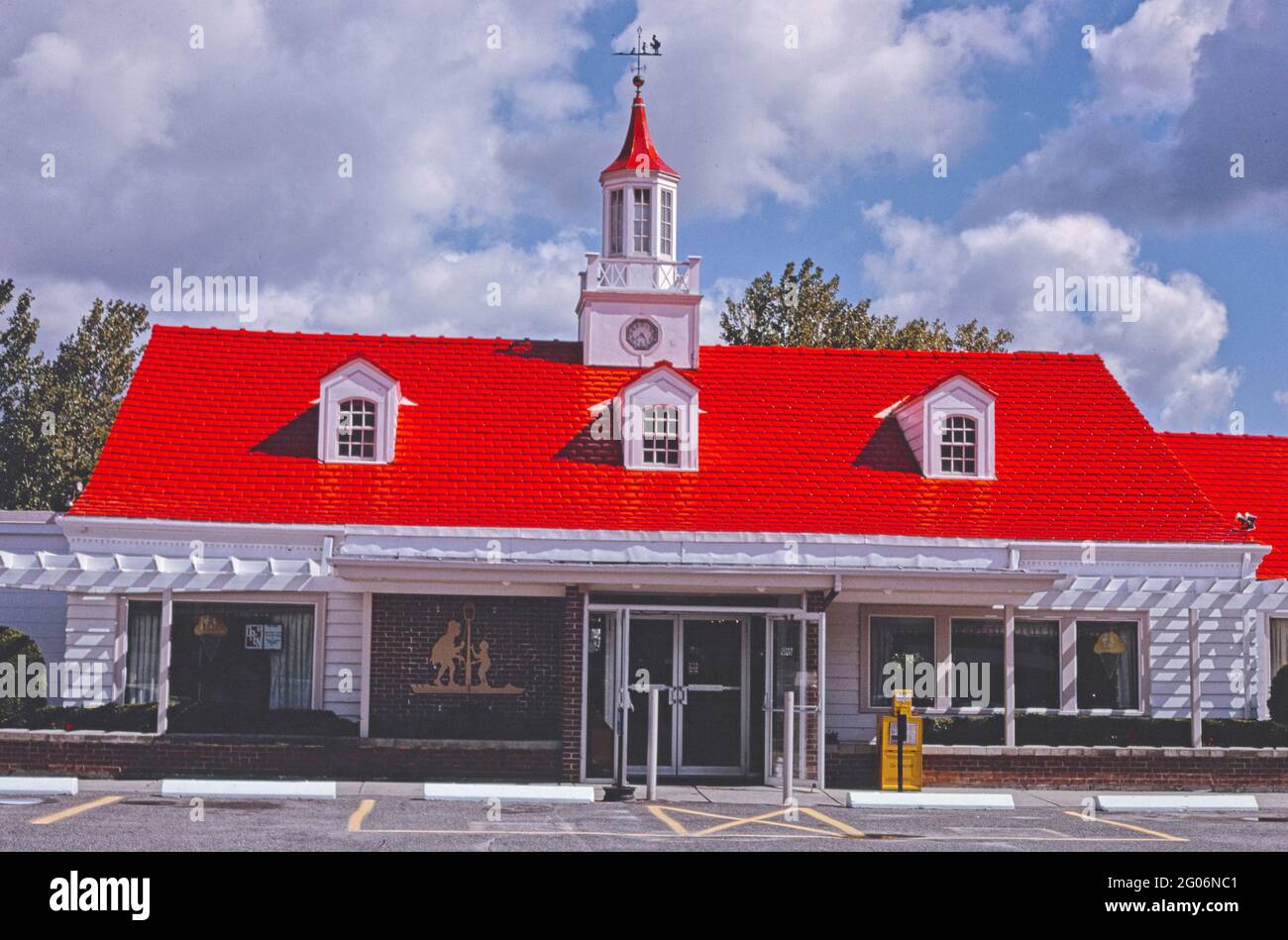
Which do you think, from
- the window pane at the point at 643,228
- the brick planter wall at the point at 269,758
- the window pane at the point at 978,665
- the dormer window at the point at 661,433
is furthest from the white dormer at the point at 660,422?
the brick planter wall at the point at 269,758

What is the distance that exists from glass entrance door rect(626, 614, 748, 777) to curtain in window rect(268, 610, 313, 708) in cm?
513

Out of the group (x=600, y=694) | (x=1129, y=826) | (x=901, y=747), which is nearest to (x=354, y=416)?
(x=600, y=694)

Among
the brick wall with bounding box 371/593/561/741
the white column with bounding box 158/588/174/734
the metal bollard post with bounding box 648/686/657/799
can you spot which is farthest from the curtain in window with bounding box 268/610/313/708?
the metal bollard post with bounding box 648/686/657/799

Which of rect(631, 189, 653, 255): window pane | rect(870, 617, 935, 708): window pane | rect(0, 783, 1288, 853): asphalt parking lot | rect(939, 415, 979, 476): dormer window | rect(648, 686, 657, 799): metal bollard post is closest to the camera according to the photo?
rect(0, 783, 1288, 853): asphalt parking lot

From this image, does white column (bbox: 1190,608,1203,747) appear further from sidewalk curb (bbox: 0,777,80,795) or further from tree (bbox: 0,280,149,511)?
tree (bbox: 0,280,149,511)

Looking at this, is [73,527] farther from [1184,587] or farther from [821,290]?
[821,290]

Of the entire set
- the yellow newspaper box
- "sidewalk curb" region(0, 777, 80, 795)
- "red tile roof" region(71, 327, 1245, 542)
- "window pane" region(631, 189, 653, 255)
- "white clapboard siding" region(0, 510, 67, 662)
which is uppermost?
"window pane" region(631, 189, 653, 255)

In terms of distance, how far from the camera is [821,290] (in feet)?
153

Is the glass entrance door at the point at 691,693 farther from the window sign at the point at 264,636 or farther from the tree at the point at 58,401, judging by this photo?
the tree at the point at 58,401

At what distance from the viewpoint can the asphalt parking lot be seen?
45.9 feet

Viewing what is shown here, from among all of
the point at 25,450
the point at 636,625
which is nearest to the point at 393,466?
the point at 636,625

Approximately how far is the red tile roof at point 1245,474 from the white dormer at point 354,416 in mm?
15190
